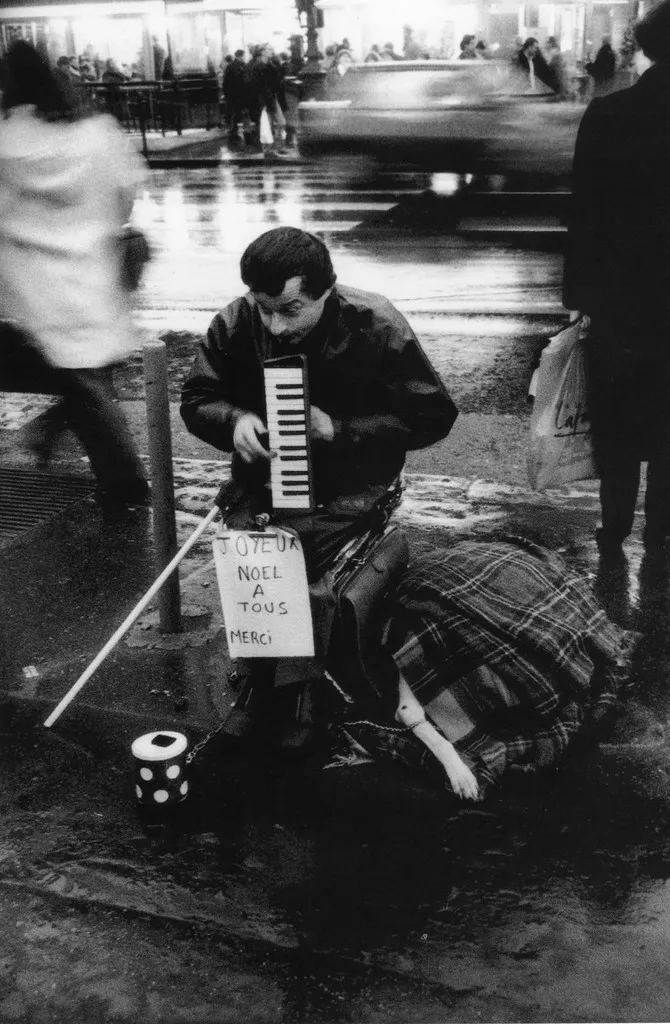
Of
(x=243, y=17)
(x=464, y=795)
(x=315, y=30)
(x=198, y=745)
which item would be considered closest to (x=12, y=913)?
(x=198, y=745)

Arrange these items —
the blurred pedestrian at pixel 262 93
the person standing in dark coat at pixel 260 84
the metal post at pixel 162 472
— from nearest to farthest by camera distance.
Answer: the metal post at pixel 162 472, the blurred pedestrian at pixel 262 93, the person standing in dark coat at pixel 260 84

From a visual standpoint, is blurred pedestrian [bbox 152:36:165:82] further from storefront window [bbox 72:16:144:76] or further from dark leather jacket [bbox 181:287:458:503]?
dark leather jacket [bbox 181:287:458:503]

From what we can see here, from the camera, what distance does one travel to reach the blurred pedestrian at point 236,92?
76.7ft

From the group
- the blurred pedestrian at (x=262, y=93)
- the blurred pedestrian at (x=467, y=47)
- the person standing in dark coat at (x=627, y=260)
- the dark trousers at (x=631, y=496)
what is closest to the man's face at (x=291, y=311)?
the person standing in dark coat at (x=627, y=260)

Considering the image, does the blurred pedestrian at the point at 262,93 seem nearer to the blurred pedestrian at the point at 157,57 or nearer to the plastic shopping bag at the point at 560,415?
the blurred pedestrian at the point at 157,57

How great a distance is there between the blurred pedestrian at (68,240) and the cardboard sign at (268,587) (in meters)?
2.16

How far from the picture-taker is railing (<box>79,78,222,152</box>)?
1001 inches

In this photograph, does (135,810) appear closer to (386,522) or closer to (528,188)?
(386,522)

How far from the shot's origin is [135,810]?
10.7 ft

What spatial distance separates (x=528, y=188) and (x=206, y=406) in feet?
35.1

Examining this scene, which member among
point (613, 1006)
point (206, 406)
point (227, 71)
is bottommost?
point (613, 1006)

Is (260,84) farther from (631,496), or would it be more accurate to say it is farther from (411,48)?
(631,496)

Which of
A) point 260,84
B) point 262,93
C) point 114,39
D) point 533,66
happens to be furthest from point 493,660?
point 114,39

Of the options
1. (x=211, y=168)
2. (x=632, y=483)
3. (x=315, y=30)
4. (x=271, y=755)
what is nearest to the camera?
(x=271, y=755)
